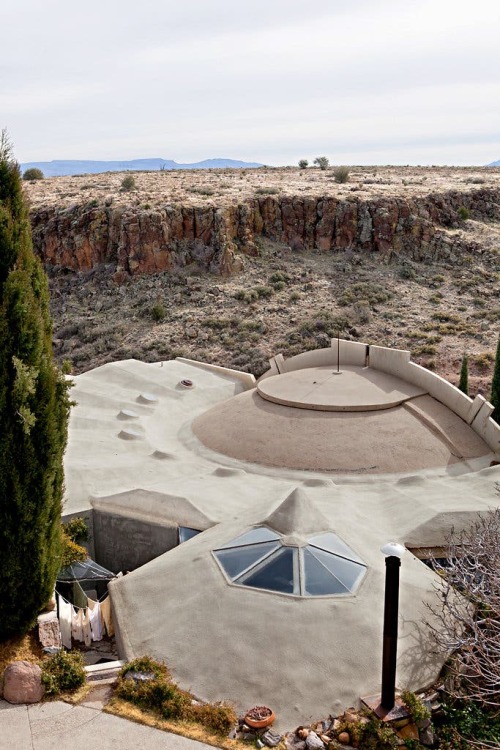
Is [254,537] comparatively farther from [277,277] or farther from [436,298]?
[277,277]

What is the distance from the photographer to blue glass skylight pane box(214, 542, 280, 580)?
12.6 metres

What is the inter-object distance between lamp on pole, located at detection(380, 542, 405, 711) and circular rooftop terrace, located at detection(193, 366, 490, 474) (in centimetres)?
876

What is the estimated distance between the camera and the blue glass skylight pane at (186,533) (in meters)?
15.1

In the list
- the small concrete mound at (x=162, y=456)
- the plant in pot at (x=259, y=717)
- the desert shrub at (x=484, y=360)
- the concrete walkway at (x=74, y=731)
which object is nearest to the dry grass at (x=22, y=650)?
A: the concrete walkway at (x=74, y=731)

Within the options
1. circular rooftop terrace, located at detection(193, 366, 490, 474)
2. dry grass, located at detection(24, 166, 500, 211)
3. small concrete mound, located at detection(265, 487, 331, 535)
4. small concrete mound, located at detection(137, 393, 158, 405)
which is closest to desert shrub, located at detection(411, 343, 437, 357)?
circular rooftop terrace, located at detection(193, 366, 490, 474)

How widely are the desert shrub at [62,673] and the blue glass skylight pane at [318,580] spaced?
4.23m

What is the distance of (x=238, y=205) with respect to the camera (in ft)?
162

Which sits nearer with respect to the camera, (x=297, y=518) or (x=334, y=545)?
(x=334, y=545)

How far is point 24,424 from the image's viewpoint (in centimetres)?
1043

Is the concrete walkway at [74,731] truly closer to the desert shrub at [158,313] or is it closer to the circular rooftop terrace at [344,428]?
the circular rooftop terrace at [344,428]

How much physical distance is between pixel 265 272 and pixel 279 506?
35479 mm

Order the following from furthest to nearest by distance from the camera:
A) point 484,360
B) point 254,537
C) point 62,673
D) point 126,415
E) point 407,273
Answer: point 407,273 < point 484,360 < point 126,415 < point 254,537 < point 62,673

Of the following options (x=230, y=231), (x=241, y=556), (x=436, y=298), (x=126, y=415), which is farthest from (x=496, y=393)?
(x=230, y=231)

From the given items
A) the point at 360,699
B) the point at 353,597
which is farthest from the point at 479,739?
the point at 353,597
